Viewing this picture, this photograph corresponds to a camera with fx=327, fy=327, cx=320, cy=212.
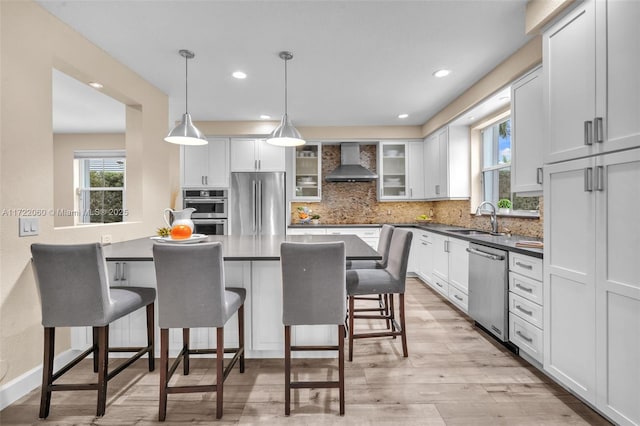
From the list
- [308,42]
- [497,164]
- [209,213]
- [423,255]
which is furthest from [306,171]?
[308,42]

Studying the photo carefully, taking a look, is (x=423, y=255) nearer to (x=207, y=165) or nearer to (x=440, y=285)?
(x=440, y=285)

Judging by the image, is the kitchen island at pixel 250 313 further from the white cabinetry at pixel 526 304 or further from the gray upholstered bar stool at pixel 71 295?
the white cabinetry at pixel 526 304

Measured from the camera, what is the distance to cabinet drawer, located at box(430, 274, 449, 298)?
403 centimetres

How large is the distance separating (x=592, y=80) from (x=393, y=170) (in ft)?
12.8

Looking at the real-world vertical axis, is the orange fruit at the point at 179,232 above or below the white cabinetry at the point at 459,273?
above

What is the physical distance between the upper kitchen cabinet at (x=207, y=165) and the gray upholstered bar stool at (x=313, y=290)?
3.65 meters

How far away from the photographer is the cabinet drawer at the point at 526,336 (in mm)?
2281

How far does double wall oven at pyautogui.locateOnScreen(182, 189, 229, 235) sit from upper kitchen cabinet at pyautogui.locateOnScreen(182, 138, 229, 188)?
0.22 meters

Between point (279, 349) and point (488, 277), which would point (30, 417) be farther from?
point (488, 277)

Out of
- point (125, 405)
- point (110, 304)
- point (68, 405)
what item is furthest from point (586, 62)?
point (68, 405)

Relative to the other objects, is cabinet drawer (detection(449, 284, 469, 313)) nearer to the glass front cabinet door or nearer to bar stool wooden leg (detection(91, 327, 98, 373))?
the glass front cabinet door

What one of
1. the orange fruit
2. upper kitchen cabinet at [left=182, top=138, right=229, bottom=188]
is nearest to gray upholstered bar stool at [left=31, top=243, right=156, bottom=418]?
the orange fruit

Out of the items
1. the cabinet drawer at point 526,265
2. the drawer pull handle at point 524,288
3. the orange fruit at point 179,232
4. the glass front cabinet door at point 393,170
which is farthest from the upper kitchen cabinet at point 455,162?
the orange fruit at point 179,232

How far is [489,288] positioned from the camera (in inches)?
113
